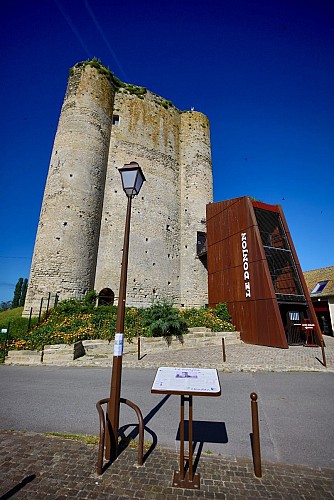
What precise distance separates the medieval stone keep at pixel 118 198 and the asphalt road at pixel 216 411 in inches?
455

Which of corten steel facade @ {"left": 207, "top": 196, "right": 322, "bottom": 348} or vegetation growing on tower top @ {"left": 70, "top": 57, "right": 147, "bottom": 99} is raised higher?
vegetation growing on tower top @ {"left": 70, "top": 57, "right": 147, "bottom": 99}

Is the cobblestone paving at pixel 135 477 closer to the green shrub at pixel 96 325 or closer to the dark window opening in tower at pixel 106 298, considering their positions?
the green shrub at pixel 96 325

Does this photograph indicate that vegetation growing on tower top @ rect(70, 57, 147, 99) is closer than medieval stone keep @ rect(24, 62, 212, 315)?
No

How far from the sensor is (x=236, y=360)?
9.00m

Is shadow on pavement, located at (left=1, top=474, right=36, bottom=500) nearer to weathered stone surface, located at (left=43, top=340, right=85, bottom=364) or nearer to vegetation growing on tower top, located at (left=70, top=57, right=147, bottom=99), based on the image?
weathered stone surface, located at (left=43, top=340, right=85, bottom=364)

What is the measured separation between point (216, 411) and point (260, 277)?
9549mm

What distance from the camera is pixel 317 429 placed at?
395cm

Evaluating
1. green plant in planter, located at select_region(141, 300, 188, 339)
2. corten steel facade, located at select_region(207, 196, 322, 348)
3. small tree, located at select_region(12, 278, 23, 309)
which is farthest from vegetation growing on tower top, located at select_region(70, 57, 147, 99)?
small tree, located at select_region(12, 278, 23, 309)

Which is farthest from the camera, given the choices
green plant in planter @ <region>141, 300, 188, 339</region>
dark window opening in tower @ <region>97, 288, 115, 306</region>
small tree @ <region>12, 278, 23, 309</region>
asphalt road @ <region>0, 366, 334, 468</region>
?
small tree @ <region>12, 278, 23, 309</region>

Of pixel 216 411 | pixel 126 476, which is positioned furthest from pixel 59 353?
pixel 126 476

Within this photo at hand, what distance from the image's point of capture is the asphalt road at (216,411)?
11.4 feet

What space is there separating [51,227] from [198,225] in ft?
43.8

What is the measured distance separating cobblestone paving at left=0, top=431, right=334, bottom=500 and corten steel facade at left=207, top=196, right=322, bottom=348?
9.68 metres

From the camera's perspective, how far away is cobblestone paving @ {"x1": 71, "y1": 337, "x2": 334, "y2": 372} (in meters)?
8.13
